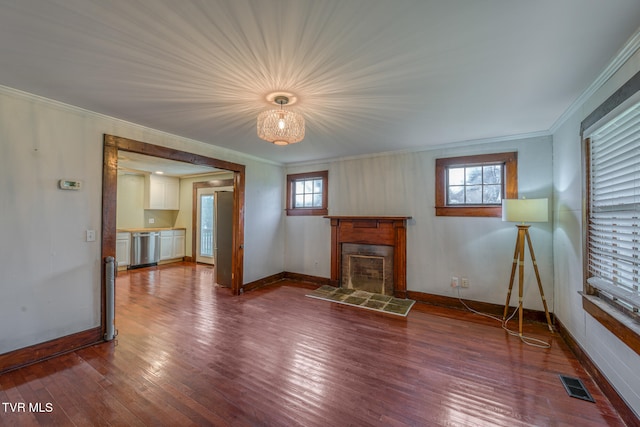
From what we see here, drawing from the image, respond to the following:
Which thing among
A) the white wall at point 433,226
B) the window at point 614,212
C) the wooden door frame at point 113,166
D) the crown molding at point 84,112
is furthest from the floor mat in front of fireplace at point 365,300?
the crown molding at point 84,112

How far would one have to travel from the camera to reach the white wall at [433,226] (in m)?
3.35

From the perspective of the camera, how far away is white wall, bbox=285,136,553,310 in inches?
132

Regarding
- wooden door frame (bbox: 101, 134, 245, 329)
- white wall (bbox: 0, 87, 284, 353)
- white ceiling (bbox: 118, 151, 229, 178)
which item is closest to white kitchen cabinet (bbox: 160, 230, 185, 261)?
white ceiling (bbox: 118, 151, 229, 178)

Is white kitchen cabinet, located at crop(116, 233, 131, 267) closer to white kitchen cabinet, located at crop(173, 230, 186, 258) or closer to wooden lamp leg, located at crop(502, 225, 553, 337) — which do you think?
white kitchen cabinet, located at crop(173, 230, 186, 258)

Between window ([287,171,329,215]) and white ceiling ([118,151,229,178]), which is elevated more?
white ceiling ([118,151,229,178])

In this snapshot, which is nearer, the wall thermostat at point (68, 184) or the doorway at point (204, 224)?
the wall thermostat at point (68, 184)

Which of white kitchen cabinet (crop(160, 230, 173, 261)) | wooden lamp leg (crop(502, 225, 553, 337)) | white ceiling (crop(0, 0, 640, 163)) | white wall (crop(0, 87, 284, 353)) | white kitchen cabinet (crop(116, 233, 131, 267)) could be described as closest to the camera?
white ceiling (crop(0, 0, 640, 163))

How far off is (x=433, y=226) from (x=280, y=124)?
294cm

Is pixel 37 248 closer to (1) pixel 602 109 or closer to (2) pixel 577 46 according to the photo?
(2) pixel 577 46

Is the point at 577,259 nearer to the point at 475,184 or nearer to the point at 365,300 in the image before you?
the point at 475,184

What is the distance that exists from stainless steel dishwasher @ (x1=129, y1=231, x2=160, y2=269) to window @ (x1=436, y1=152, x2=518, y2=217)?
6.65 meters

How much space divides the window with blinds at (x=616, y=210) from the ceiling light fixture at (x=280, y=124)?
7.61ft

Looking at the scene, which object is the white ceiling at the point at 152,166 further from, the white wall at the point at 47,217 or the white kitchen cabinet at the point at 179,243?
the white wall at the point at 47,217

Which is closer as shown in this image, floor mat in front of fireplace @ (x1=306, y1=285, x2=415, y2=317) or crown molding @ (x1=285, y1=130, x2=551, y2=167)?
crown molding @ (x1=285, y1=130, x2=551, y2=167)
